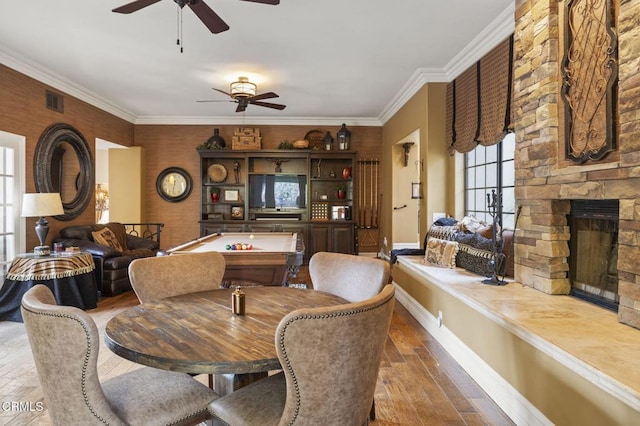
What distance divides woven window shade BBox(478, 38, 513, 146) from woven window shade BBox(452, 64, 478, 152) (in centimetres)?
12

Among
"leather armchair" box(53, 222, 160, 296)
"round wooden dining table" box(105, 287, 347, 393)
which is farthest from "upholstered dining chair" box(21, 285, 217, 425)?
"leather armchair" box(53, 222, 160, 296)

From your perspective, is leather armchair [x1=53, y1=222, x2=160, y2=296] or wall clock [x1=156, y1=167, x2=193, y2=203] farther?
wall clock [x1=156, y1=167, x2=193, y2=203]

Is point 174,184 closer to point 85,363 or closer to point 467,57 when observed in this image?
point 467,57

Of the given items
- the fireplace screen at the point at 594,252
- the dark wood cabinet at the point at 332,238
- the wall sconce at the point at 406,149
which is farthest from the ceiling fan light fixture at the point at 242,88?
the fireplace screen at the point at 594,252

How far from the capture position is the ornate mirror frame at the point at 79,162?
497 centimetres

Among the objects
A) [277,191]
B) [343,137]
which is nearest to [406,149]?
[343,137]

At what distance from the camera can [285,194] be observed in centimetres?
787

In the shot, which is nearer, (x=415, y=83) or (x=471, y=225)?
(x=471, y=225)

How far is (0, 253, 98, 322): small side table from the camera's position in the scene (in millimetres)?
4016

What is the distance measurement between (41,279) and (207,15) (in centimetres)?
321

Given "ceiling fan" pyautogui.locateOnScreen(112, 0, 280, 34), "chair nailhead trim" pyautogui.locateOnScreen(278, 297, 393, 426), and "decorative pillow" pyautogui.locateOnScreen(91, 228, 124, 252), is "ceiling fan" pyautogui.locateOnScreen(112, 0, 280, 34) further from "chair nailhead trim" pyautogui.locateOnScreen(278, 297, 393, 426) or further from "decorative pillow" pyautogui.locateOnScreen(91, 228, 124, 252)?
"decorative pillow" pyautogui.locateOnScreen(91, 228, 124, 252)

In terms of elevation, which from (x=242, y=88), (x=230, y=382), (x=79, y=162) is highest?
(x=242, y=88)

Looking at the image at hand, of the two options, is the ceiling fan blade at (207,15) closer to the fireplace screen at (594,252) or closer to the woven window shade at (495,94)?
the woven window shade at (495,94)

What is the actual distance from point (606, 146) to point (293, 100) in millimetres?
4973
